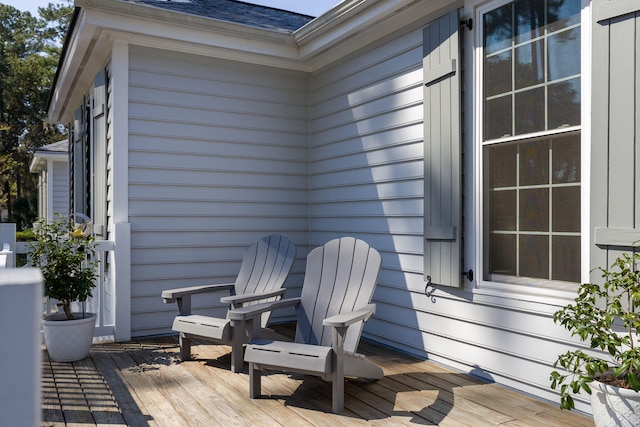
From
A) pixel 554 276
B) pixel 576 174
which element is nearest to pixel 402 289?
pixel 554 276

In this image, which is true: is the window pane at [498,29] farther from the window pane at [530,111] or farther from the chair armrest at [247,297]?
the chair armrest at [247,297]

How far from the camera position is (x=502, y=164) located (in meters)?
3.25

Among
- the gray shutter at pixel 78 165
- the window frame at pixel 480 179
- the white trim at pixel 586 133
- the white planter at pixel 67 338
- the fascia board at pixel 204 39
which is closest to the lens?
the white trim at pixel 586 133

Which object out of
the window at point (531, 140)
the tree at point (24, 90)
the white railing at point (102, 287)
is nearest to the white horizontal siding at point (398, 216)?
the window at point (531, 140)

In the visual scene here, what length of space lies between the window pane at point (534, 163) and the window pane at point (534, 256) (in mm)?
351

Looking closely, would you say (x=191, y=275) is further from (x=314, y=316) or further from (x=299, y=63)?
(x=299, y=63)

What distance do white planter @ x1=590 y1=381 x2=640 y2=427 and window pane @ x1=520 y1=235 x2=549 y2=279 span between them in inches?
35.4

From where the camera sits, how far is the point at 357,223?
185 inches

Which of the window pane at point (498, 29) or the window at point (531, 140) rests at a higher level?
the window pane at point (498, 29)

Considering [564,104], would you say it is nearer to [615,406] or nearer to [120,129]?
[615,406]

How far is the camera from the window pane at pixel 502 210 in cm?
319

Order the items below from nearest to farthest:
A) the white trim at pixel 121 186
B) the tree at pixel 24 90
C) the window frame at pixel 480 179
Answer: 1. the window frame at pixel 480 179
2. the white trim at pixel 121 186
3. the tree at pixel 24 90

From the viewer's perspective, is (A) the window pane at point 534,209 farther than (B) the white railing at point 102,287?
No

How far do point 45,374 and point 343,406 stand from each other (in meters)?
2.09
